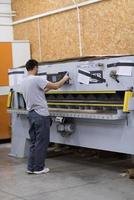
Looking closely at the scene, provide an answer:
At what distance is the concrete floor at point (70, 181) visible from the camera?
4.83m

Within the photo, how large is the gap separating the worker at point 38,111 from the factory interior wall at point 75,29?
4.98 ft

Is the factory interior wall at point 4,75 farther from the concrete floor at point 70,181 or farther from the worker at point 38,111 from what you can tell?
the worker at point 38,111

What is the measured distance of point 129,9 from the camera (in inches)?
265

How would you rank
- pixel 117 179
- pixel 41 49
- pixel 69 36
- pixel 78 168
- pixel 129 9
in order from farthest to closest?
pixel 41 49
pixel 69 36
pixel 129 9
pixel 78 168
pixel 117 179

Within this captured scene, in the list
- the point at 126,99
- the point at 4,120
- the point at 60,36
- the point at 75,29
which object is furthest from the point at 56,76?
the point at 4,120

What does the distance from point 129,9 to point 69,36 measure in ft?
5.39

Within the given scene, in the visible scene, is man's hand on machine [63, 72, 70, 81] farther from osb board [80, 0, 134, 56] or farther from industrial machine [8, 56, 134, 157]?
osb board [80, 0, 134, 56]

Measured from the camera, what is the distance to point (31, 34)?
9195 millimetres

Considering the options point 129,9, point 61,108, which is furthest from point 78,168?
point 129,9

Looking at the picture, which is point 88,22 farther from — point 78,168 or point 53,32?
point 78,168

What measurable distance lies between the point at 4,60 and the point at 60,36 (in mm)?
1390

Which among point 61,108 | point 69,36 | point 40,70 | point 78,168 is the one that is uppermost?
point 69,36

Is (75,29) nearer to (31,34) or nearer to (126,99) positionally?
(31,34)

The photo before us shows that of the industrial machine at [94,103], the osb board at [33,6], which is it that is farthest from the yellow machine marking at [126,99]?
the osb board at [33,6]
